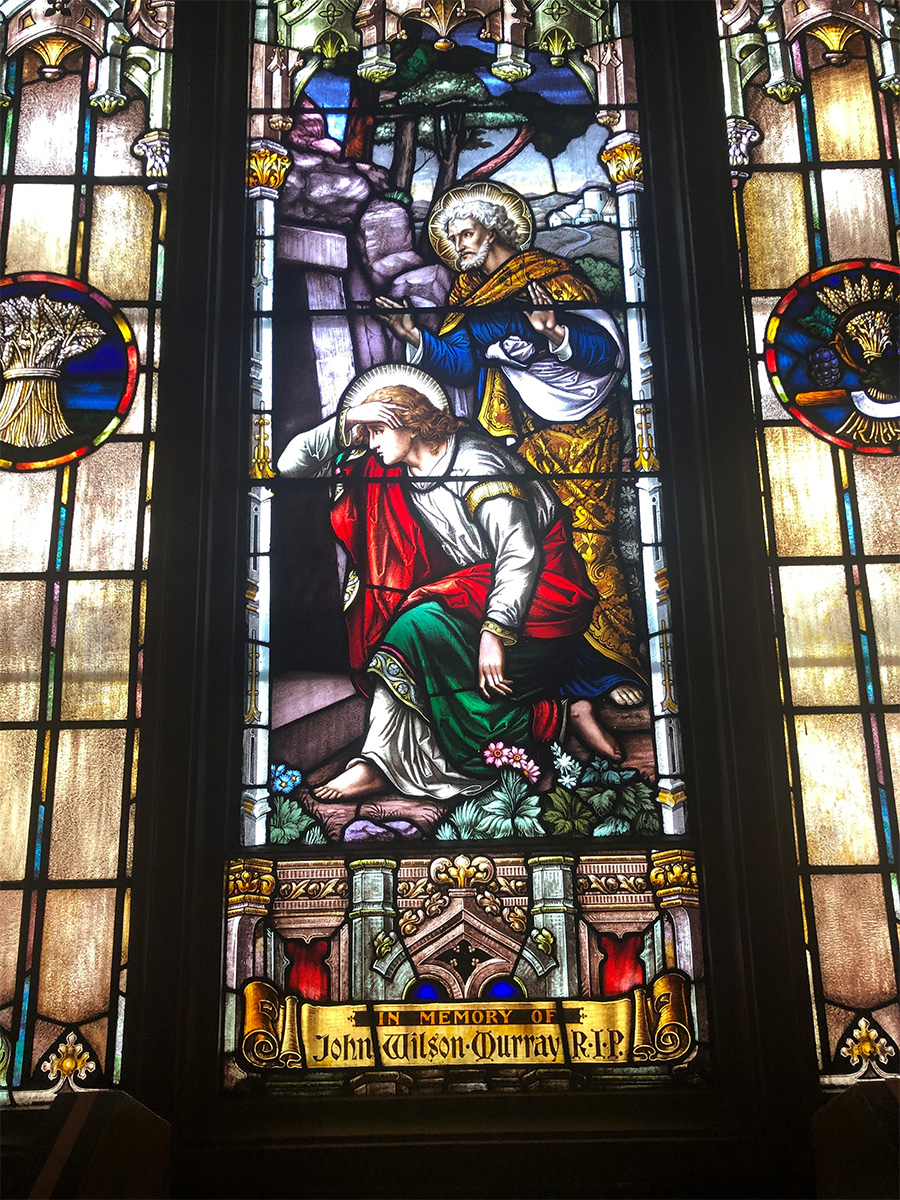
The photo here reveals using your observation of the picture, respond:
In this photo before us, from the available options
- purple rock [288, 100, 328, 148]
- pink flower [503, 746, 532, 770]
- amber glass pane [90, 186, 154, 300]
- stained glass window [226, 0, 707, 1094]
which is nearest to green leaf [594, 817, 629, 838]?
stained glass window [226, 0, 707, 1094]

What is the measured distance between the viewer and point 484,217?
505 cm

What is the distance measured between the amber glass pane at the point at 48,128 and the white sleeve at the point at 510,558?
1.94 meters

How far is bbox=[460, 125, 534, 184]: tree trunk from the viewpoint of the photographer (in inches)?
201

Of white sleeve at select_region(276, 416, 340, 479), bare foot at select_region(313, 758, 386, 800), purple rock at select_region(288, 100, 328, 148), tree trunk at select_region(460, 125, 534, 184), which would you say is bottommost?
bare foot at select_region(313, 758, 386, 800)

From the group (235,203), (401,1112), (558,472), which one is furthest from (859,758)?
(235,203)

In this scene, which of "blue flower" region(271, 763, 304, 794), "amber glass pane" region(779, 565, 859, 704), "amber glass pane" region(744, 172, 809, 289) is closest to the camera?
"blue flower" region(271, 763, 304, 794)

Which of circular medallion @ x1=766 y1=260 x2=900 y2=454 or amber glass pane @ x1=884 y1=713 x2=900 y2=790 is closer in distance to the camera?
amber glass pane @ x1=884 y1=713 x2=900 y2=790

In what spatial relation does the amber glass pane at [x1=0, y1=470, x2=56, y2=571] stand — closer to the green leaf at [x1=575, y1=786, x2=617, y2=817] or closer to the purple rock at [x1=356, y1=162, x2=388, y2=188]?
the purple rock at [x1=356, y1=162, x2=388, y2=188]

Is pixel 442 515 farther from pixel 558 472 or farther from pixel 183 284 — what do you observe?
pixel 183 284

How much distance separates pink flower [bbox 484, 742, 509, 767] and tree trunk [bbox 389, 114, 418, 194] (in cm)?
201

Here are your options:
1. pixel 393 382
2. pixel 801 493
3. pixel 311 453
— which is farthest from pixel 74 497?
pixel 801 493

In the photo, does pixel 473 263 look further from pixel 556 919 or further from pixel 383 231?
pixel 556 919

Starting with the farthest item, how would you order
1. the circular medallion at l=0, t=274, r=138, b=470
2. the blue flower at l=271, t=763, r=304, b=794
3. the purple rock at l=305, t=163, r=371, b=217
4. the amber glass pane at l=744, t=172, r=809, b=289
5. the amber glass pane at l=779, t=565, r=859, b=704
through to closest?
the purple rock at l=305, t=163, r=371, b=217 < the amber glass pane at l=744, t=172, r=809, b=289 < the circular medallion at l=0, t=274, r=138, b=470 < the amber glass pane at l=779, t=565, r=859, b=704 < the blue flower at l=271, t=763, r=304, b=794

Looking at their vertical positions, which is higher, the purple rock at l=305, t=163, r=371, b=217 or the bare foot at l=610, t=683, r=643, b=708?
the purple rock at l=305, t=163, r=371, b=217
